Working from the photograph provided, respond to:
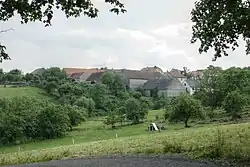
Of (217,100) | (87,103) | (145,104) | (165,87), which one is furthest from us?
(165,87)

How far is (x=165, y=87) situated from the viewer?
119312 millimetres

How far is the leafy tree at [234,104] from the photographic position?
52281 mm

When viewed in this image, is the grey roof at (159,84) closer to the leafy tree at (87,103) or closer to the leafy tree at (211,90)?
the leafy tree at (87,103)

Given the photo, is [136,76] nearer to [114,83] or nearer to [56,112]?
[114,83]

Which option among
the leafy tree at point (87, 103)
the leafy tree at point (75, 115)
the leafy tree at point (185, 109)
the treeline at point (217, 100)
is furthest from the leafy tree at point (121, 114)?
the leafy tree at point (185, 109)

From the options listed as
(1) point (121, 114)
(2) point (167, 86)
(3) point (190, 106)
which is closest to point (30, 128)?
(1) point (121, 114)

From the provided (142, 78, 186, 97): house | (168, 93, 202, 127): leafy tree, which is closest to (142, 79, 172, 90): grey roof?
(142, 78, 186, 97): house

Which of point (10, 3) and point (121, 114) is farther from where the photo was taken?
point (121, 114)

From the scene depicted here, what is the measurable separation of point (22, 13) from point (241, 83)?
5298 centimetres

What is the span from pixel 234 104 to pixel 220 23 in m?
41.0

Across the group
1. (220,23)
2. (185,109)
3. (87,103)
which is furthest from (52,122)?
(220,23)

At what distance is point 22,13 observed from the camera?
1022cm

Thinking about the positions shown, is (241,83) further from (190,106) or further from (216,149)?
(216,149)

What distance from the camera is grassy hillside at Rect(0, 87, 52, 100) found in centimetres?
8044
